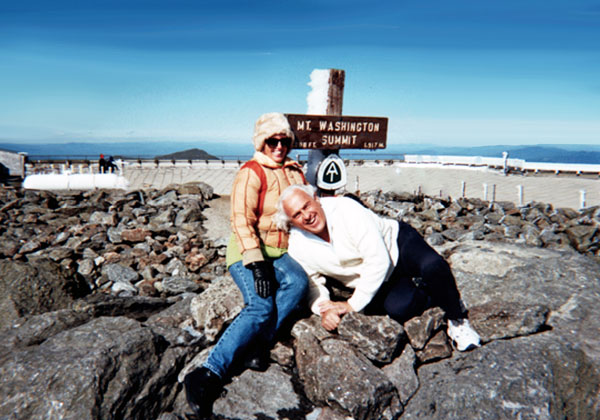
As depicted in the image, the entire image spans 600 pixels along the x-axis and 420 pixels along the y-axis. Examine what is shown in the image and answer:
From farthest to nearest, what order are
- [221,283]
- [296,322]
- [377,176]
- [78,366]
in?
[377,176], [221,283], [296,322], [78,366]

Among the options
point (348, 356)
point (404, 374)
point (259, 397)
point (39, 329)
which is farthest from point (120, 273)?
point (404, 374)

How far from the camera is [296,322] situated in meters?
3.97

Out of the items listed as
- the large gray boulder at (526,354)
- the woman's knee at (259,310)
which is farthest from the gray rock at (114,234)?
the large gray boulder at (526,354)

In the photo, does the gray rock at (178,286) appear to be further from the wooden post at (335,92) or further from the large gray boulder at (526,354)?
the large gray boulder at (526,354)

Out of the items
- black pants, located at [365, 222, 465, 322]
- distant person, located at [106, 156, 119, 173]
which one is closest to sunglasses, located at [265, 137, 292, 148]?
black pants, located at [365, 222, 465, 322]

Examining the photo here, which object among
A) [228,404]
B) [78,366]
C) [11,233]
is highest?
[78,366]

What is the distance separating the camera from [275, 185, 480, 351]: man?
3.47 metres

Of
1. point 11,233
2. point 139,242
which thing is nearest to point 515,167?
point 139,242

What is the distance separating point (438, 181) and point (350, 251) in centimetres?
2372

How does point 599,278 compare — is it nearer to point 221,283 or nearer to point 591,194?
point 221,283

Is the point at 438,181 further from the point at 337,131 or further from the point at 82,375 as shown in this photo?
the point at 82,375

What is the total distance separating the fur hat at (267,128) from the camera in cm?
392

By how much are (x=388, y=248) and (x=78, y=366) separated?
101 inches

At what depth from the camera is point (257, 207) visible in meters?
3.85
